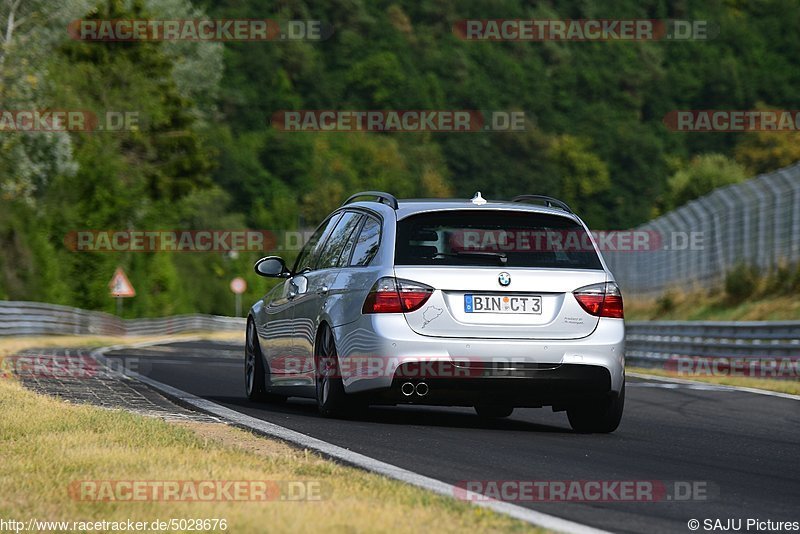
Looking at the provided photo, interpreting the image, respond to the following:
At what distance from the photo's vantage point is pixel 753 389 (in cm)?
1812

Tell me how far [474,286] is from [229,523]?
4795 millimetres

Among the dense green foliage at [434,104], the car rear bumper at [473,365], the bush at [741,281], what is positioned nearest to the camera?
the car rear bumper at [473,365]

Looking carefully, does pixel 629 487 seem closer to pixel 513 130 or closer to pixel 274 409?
pixel 274 409

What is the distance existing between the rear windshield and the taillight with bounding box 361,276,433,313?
0.18m

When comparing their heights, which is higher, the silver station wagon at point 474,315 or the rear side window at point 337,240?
the rear side window at point 337,240

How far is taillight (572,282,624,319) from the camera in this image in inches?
418

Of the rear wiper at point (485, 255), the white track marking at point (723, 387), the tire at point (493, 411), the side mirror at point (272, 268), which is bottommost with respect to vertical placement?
the white track marking at point (723, 387)

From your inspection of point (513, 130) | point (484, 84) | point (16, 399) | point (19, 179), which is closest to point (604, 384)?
point (16, 399)

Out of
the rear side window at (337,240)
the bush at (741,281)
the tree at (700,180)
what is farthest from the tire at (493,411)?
the tree at (700,180)

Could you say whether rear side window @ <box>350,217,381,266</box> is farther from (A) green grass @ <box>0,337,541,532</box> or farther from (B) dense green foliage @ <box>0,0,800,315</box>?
(B) dense green foliage @ <box>0,0,800,315</box>

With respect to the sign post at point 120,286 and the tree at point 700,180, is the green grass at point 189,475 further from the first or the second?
the tree at point 700,180

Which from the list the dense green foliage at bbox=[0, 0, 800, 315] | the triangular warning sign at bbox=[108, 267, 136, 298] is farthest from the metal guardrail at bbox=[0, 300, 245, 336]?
the dense green foliage at bbox=[0, 0, 800, 315]

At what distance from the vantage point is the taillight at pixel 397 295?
1043 centimetres

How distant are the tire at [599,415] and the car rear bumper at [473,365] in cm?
34
